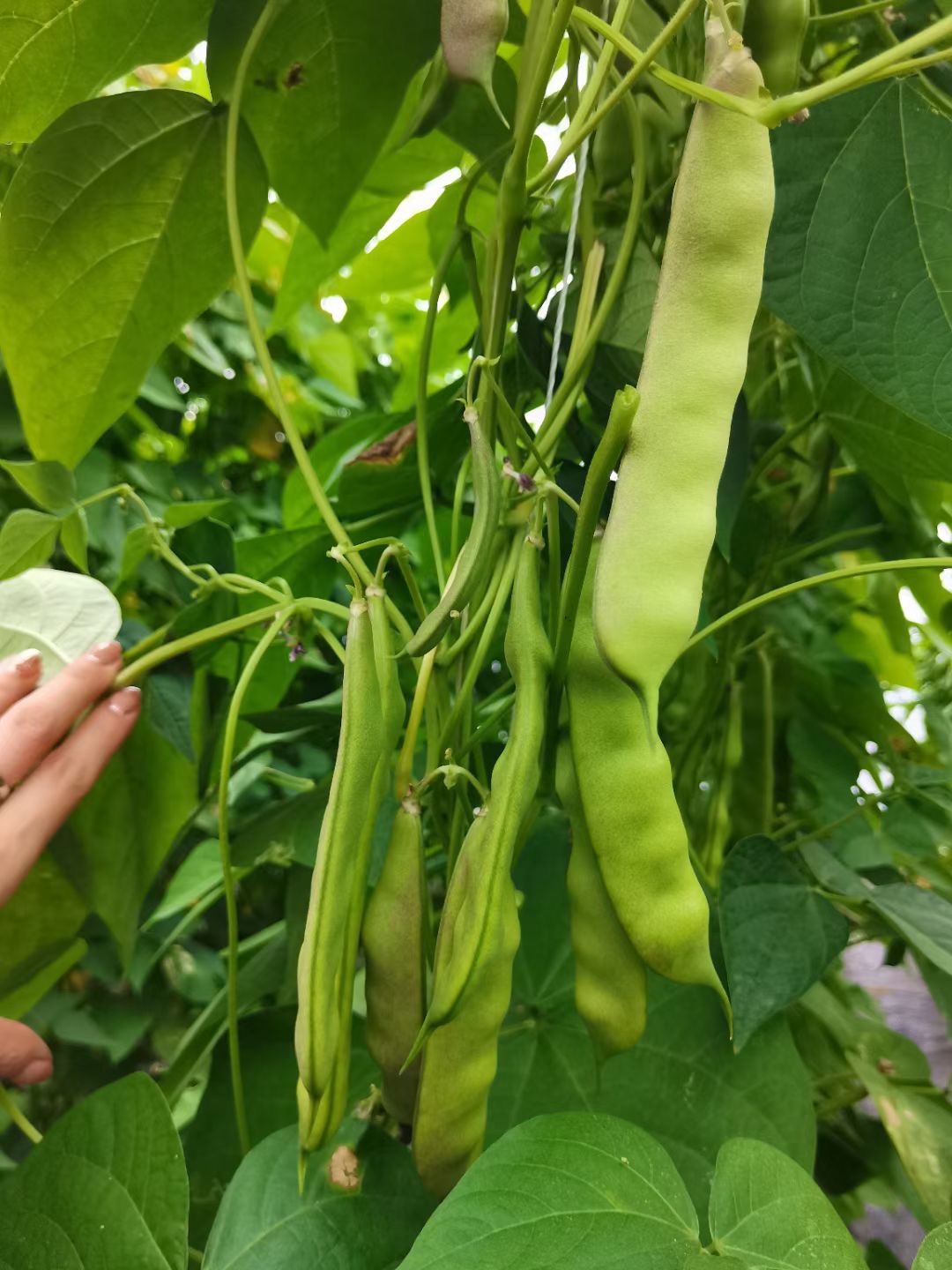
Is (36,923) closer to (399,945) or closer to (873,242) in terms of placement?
(399,945)

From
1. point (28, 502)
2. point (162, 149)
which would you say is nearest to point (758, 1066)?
point (162, 149)

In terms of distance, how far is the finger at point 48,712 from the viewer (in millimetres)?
512

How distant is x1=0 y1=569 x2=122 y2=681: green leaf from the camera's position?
60cm

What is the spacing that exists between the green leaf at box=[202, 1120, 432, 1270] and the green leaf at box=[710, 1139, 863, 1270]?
144 millimetres

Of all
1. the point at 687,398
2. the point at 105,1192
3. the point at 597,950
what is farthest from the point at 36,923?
the point at 687,398

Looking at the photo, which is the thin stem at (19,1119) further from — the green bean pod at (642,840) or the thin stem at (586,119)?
the thin stem at (586,119)

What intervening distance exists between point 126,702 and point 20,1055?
210 millimetres

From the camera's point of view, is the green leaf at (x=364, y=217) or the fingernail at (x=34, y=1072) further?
the green leaf at (x=364, y=217)

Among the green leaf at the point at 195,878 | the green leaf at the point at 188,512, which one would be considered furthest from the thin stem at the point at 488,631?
the green leaf at the point at 195,878

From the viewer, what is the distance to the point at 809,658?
80 cm

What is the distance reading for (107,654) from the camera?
54 cm

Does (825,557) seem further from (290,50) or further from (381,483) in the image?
(290,50)

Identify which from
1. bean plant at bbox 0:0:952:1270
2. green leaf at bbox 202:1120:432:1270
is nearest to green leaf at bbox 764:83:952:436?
bean plant at bbox 0:0:952:1270

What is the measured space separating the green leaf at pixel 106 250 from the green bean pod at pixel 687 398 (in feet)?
1.23
